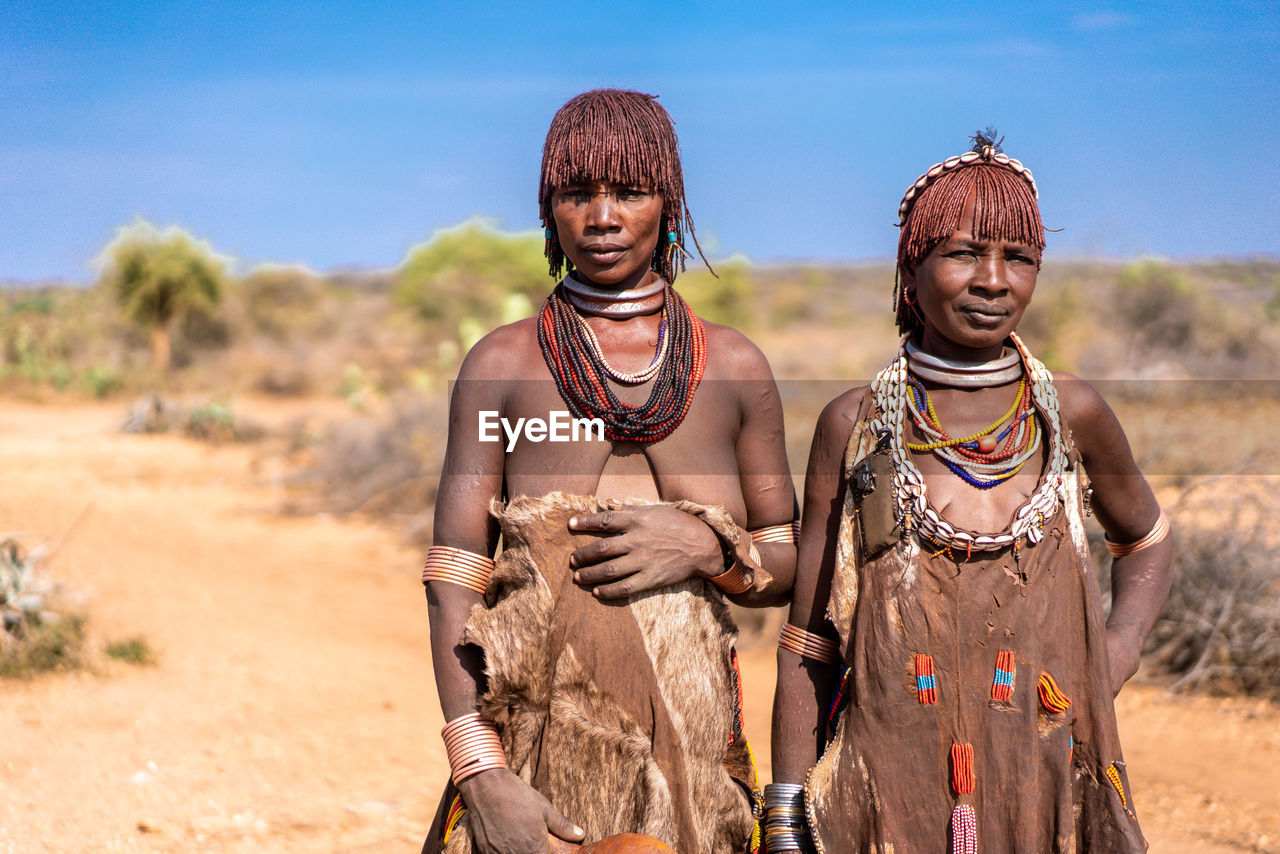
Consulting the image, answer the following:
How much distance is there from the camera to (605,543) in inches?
79.6

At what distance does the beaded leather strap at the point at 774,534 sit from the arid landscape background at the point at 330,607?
1725mm

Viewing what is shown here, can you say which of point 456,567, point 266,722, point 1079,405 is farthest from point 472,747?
point 266,722

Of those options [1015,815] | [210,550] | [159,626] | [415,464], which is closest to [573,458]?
[1015,815]

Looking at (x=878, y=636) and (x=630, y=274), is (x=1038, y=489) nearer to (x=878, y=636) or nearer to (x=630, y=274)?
(x=878, y=636)

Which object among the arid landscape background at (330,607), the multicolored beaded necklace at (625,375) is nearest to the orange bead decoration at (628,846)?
the multicolored beaded necklace at (625,375)

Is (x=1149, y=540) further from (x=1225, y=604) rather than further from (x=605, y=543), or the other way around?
(x=1225, y=604)

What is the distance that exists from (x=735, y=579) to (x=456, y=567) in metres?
0.52

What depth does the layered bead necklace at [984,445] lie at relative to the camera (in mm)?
1955

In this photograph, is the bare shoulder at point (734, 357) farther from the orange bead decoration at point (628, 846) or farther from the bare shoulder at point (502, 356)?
the orange bead decoration at point (628, 846)

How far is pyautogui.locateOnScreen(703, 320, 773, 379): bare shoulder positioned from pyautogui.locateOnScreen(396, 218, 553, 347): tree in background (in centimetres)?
1413

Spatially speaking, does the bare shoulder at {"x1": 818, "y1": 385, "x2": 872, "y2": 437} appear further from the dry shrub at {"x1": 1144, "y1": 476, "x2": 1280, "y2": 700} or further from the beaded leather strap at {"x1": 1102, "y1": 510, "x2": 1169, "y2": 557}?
the dry shrub at {"x1": 1144, "y1": 476, "x2": 1280, "y2": 700}

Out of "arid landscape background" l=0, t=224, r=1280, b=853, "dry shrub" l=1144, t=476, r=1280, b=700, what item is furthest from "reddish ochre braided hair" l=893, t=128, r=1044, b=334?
"dry shrub" l=1144, t=476, r=1280, b=700

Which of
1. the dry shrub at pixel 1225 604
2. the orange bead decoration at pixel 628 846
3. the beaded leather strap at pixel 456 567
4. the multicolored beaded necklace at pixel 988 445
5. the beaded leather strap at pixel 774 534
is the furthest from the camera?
the dry shrub at pixel 1225 604

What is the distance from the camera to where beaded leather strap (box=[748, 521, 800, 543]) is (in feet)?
7.31
